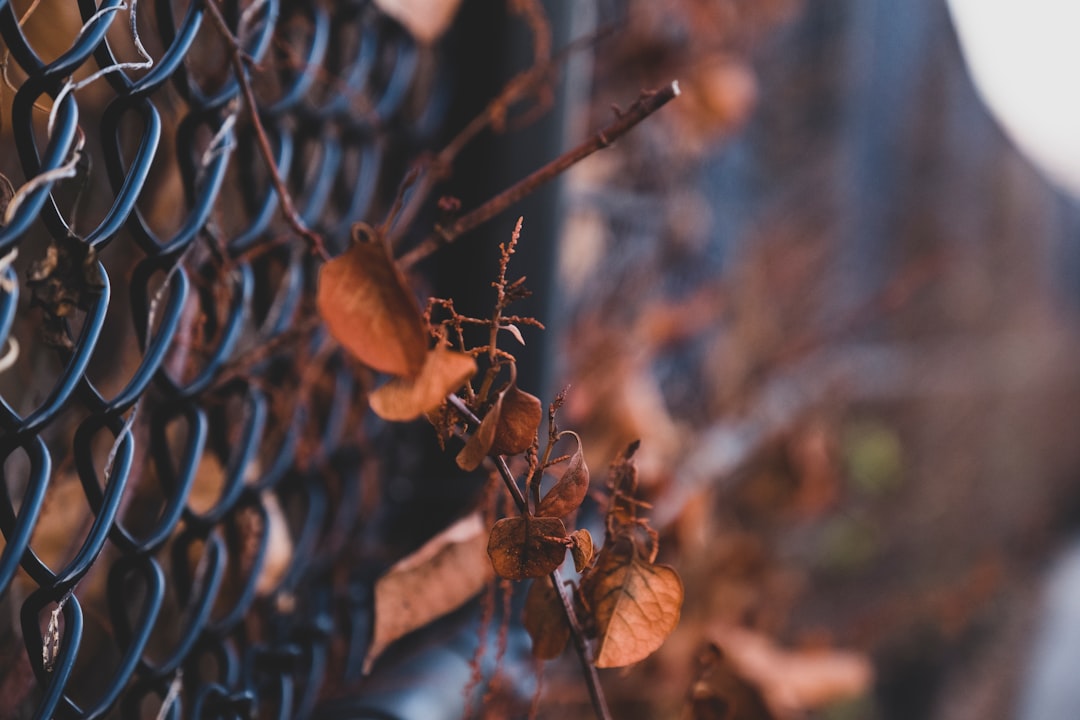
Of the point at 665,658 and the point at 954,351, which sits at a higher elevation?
the point at 954,351

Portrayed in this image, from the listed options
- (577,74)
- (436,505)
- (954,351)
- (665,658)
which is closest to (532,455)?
(436,505)

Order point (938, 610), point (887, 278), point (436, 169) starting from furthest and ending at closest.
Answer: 1. point (887, 278)
2. point (938, 610)
3. point (436, 169)

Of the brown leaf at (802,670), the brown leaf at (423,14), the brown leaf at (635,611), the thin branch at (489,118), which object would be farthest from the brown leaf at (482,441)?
the brown leaf at (802,670)

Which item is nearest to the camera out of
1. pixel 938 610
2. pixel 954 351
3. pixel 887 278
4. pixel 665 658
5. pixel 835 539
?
pixel 665 658

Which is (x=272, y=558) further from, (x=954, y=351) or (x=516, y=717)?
(x=954, y=351)

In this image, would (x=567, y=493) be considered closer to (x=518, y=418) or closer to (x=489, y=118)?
(x=518, y=418)

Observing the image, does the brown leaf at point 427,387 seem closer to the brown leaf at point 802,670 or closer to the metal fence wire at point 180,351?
the metal fence wire at point 180,351

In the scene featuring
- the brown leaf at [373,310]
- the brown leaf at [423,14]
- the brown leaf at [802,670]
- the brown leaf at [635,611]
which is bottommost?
the brown leaf at [635,611]
